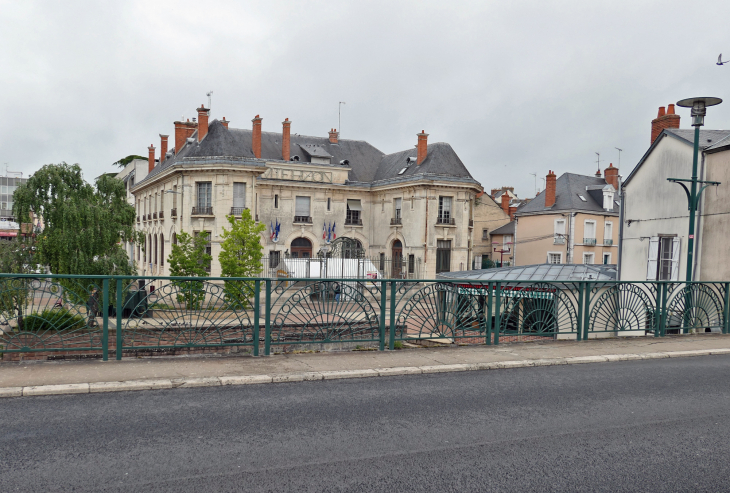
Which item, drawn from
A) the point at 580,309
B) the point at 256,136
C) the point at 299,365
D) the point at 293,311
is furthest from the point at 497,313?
the point at 256,136

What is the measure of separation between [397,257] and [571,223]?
14993 mm

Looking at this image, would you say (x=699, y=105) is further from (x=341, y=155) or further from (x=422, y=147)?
(x=341, y=155)

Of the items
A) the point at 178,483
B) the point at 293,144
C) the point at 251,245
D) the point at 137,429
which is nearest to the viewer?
the point at 178,483

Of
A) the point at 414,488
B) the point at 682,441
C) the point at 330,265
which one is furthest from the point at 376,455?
the point at 330,265

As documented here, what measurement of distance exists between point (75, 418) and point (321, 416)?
7.56ft

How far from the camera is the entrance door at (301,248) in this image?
38.8 m

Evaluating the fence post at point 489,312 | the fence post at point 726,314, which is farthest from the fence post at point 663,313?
the fence post at point 489,312

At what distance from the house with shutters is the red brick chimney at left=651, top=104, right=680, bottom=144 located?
0.29 feet

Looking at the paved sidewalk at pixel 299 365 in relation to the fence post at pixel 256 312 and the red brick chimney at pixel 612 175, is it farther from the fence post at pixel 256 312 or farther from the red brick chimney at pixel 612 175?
the red brick chimney at pixel 612 175

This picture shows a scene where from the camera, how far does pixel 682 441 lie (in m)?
4.73

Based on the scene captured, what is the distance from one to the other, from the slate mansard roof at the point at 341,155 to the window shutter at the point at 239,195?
5.37 ft

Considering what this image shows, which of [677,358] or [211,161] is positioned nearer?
[677,358]

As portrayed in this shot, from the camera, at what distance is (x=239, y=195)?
109ft

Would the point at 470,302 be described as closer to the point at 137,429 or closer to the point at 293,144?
the point at 137,429
